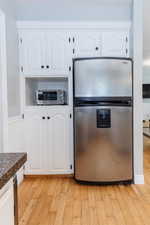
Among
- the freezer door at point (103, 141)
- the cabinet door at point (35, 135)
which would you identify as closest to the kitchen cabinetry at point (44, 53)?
the cabinet door at point (35, 135)

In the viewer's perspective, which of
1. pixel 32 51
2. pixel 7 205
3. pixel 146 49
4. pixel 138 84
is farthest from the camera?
pixel 146 49

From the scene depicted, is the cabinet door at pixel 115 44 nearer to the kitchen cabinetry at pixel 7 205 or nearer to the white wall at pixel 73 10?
the white wall at pixel 73 10

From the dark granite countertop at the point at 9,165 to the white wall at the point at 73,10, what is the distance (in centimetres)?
264

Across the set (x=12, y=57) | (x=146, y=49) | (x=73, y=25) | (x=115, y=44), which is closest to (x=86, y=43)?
(x=73, y=25)

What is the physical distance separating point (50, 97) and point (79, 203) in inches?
62.1

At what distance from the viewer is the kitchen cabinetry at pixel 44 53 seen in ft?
10.2

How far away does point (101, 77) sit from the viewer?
281 cm

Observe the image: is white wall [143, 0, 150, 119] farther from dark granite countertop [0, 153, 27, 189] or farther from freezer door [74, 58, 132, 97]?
dark granite countertop [0, 153, 27, 189]

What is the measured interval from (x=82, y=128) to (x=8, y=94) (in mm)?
1077

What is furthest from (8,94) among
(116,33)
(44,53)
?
(116,33)

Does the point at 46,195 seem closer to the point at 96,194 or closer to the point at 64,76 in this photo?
the point at 96,194

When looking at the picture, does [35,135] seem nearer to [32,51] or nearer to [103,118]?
[103,118]

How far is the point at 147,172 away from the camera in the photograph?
347cm

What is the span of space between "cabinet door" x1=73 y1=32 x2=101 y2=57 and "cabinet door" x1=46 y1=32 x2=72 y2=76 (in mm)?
135
